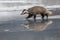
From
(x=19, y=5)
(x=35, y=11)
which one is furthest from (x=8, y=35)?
(x=19, y=5)

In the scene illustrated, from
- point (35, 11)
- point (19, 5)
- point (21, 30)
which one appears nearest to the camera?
point (21, 30)

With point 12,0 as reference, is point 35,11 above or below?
above

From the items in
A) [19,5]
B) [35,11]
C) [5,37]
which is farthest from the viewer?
[19,5]

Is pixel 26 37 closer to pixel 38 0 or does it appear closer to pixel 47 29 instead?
pixel 47 29

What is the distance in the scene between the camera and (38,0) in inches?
867

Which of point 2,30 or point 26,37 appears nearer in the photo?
point 26,37

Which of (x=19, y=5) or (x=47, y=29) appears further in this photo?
(x=19, y=5)

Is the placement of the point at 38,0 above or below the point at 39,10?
below

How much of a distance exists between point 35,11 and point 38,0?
10.8 m

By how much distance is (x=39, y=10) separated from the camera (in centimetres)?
1136

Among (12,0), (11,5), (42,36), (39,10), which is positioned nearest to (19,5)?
(11,5)

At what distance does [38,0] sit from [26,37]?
14638mm

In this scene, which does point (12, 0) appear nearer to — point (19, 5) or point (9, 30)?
point (19, 5)

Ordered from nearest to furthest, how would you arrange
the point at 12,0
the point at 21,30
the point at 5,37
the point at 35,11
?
the point at 5,37 < the point at 21,30 < the point at 35,11 < the point at 12,0
